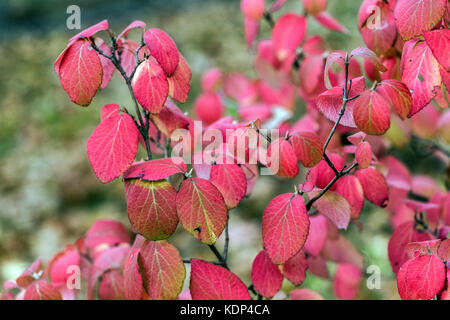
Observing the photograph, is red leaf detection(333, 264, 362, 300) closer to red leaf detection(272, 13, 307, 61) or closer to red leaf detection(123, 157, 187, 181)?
red leaf detection(272, 13, 307, 61)

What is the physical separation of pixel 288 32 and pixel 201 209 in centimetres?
56

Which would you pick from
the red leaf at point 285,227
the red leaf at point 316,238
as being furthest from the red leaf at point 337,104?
the red leaf at point 316,238

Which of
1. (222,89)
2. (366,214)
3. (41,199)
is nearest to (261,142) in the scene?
(222,89)

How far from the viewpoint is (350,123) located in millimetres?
571

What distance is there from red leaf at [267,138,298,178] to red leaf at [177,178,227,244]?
0.39 ft

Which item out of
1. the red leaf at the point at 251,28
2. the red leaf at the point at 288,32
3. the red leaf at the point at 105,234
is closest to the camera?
the red leaf at the point at 105,234

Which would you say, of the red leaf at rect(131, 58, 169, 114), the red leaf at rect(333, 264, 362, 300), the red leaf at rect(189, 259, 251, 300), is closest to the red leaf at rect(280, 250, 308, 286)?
the red leaf at rect(189, 259, 251, 300)

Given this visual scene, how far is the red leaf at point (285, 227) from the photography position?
56cm

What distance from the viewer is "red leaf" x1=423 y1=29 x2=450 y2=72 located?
528 millimetres

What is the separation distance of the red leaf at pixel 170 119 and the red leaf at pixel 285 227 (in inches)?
7.9

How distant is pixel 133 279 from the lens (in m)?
0.58

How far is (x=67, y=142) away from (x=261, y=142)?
58.7 inches

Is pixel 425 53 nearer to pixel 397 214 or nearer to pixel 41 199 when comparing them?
pixel 397 214

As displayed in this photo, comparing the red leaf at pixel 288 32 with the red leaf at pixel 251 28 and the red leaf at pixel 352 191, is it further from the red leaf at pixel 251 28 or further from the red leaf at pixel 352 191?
the red leaf at pixel 352 191
